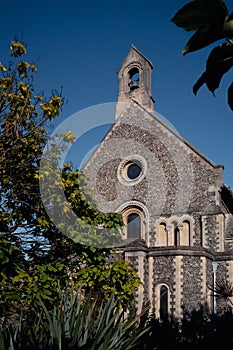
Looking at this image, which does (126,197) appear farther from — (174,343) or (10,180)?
(174,343)

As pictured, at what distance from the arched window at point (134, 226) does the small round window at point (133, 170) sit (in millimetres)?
2101

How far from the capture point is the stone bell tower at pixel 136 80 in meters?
25.1

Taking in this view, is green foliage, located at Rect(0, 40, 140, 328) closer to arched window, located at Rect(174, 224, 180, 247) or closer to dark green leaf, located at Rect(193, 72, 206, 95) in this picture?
dark green leaf, located at Rect(193, 72, 206, 95)

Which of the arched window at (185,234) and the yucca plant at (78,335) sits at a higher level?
the arched window at (185,234)

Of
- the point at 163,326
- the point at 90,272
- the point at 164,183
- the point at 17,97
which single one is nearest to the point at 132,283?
the point at 90,272

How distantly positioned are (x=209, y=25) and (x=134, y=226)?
20.6 metres

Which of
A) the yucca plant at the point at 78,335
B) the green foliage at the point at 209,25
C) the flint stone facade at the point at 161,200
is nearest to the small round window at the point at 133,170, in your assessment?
the flint stone facade at the point at 161,200

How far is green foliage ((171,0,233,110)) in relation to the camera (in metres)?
1.20

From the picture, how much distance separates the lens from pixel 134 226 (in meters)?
21.6

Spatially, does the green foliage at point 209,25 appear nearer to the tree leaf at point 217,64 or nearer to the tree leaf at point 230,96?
the tree leaf at point 217,64

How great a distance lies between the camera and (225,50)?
54.2 inches

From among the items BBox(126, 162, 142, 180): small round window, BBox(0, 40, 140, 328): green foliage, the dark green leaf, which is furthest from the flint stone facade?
the dark green leaf

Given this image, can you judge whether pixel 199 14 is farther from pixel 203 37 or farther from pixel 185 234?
pixel 185 234

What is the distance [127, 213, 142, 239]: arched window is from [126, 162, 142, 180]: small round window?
2.10 meters
